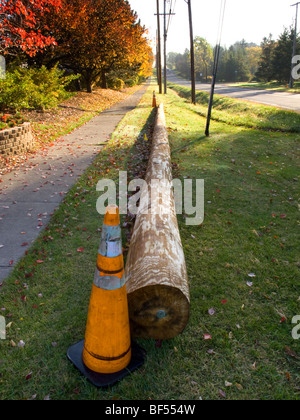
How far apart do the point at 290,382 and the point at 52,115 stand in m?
13.5

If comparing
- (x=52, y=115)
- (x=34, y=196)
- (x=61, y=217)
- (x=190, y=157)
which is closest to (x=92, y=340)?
(x=61, y=217)

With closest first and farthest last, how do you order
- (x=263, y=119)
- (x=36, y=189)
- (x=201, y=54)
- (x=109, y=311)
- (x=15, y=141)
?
(x=109, y=311) → (x=36, y=189) → (x=15, y=141) → (x=263, y=119) → (x=201, y=54)

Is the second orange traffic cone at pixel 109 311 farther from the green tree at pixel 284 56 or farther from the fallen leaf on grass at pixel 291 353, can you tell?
the green tree at pixel 284 56

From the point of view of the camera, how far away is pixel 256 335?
8.46 feet

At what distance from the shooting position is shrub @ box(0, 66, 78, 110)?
9.73 metres

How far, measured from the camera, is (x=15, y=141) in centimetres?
772

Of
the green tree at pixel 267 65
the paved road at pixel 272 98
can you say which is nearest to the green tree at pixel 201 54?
the green tree at pixel 267 65

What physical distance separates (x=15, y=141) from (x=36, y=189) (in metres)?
2.70

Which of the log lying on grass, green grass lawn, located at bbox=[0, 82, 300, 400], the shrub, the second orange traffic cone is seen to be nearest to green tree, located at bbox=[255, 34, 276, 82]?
the shrub

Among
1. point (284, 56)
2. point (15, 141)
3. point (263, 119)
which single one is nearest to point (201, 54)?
point (284, 56)

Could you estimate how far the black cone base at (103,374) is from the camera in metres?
2.18

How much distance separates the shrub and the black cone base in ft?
30.8

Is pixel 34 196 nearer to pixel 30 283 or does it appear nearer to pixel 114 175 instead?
pixel 114 175

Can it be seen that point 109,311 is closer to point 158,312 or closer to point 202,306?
point 158,312
